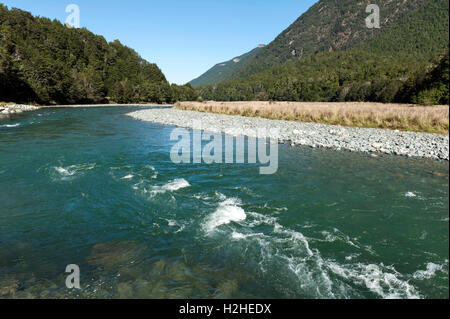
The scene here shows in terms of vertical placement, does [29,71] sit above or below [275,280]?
above

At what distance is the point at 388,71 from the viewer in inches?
3204

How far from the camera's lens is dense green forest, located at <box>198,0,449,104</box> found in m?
4.54

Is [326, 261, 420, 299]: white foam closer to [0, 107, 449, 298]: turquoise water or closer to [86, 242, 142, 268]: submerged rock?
[0, 107, 449, 298]: turquoise water

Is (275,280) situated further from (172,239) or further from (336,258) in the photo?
(172,239)

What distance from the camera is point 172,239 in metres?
6.22

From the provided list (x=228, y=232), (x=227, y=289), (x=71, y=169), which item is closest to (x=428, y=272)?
(x=227, y=289)

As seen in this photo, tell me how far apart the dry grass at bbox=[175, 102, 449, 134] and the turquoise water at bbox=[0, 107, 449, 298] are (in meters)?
1.10

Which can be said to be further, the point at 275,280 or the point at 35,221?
the point at 35,221

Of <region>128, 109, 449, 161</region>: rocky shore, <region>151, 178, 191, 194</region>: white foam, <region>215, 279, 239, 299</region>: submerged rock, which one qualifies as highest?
<region>128, 109, 449, 161</region>: rocky shore

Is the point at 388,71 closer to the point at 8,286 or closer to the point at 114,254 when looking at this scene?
the point at 114,254

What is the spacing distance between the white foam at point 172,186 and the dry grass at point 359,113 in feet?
24.5

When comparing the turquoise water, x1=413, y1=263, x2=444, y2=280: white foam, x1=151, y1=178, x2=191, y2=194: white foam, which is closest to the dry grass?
the turquoise water

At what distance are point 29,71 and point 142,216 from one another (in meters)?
83.3
